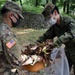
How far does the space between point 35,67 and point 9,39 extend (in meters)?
0.66

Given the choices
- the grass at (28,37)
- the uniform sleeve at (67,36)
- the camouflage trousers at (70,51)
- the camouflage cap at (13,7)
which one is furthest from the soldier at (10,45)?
the grass at (28,37)

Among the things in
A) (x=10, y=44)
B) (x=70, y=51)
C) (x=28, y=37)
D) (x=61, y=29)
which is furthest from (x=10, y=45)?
(x=28, y=37)

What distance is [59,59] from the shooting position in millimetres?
4035

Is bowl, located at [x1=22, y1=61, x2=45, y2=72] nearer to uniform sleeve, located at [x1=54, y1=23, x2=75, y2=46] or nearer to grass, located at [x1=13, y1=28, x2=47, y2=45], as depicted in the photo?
uniform sleeve, located at [x1=54, y1=23, x2=75, y2=46]

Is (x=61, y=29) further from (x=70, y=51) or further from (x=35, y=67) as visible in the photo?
(x=35, y=67)

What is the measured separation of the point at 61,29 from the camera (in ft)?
16.3

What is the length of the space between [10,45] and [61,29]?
1946mm

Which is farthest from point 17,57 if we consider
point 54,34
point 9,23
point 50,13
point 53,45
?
point 54,34

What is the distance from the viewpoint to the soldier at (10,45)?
3256 millimetres

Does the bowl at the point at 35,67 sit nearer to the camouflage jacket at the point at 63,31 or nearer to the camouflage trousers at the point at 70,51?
the camouflage jacket at the point at 63,31

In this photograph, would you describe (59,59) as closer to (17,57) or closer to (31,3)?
(17,57)

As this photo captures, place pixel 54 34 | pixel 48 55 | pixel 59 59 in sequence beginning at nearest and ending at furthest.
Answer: pixel 48 55 → pixel 59 59 → pixel 54 34

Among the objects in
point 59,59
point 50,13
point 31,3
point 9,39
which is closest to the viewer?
point 9,39

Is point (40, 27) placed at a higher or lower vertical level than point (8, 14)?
lower
